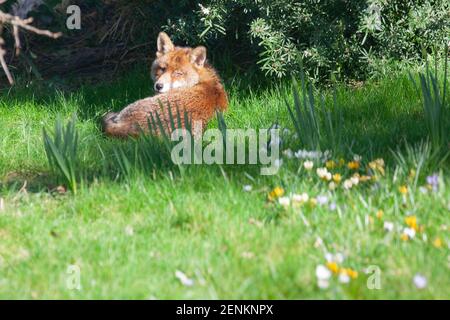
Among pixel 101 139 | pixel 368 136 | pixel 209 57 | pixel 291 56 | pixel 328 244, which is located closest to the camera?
pixel 328 244

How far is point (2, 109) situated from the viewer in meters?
6.82

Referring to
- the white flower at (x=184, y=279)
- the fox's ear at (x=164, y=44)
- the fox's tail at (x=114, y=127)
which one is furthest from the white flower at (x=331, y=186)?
the fox's ear at (x=164, y=44)

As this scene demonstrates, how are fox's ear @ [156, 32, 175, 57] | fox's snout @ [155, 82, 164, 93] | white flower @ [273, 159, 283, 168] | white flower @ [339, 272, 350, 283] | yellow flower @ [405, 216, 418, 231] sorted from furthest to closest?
fox's ear @ [156, 32, 175, 57], fox's snout @ [155, 82, 164, 93], white flower @ [273, 159, 283, 168], yellow flower @ [405, 216, 418, 231], white flower @ [339, 272, 350, 283]

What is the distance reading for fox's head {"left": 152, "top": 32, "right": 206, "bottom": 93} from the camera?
6.99m

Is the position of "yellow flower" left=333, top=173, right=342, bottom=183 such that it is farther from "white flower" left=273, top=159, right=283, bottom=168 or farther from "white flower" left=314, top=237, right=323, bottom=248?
"white flower" left=314, top=237, right=323, bottom=248

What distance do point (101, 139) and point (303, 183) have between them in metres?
2.32

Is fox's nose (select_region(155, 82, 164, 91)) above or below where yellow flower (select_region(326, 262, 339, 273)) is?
above

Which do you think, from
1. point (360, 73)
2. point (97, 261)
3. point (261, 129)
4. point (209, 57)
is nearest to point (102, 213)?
point (97, 261)

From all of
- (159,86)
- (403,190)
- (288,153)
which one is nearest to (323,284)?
(403,190)

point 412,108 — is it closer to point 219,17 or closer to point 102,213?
point 219,17

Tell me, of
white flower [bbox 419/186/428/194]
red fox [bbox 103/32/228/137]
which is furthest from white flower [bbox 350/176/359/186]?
red fox [bbox 103/32/228/137]

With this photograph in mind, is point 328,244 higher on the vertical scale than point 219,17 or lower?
lower

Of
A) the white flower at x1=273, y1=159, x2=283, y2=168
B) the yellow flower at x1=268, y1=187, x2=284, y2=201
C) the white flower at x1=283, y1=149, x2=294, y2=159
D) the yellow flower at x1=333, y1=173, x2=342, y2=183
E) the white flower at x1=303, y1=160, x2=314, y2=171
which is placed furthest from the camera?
the white flower at x1=283, y1=149, x2=294, y2=159

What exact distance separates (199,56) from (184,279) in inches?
152
